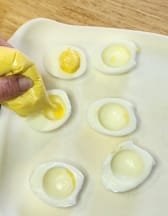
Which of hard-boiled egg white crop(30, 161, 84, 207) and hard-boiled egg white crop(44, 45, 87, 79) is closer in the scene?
hard-boiled egg white crop(30, 161, 84, 207)

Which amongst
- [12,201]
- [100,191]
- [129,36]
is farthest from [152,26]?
[12,201]

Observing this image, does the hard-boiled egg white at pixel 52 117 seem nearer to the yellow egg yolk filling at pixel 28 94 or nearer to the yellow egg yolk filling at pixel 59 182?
the yellow egg yolk filling at pixel 28 94

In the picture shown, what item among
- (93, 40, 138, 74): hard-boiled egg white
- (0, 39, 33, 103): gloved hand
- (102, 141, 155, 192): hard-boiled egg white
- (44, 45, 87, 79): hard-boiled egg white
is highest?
(0, 39, 33, 103): gloved hand

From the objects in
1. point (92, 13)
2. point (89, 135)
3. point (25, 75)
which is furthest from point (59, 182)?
point (92, 13)

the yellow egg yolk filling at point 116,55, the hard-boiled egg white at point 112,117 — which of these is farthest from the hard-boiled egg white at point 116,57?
the hard-boiled egg white at point 112,117

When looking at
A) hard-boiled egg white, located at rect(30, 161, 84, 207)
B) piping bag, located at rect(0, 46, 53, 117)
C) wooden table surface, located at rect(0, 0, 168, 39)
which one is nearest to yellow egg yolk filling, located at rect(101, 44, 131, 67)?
wooden table surface, located at rect(0, 0, 168, 39)

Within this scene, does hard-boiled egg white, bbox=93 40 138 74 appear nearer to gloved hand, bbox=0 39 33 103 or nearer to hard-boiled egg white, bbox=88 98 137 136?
hard-boiled egg white, bbox=88 98 137 136
